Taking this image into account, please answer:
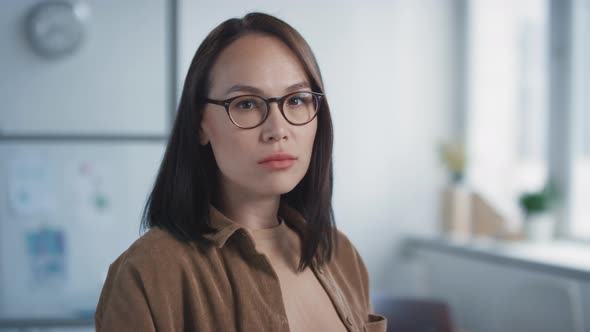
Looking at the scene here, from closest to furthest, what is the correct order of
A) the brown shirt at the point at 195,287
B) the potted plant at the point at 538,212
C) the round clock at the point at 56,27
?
the brown shirt at the point at 195,287 < the round clock at the point at 56,27 < the potted plant at the point at 538,212

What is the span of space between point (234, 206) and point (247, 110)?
16 centimetres

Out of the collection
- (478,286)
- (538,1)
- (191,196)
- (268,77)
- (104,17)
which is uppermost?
(538,1)

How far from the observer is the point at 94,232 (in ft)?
7.53

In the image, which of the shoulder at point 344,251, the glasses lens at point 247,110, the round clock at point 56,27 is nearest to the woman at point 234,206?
the glasses lens at point 247,110

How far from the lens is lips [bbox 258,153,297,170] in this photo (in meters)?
0.79

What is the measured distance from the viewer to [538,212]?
8.33 ft

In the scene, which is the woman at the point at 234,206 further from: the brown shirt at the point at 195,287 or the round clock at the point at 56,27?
the round clock at the point at 56,27

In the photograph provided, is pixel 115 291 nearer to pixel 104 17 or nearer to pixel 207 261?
pixel 207 261

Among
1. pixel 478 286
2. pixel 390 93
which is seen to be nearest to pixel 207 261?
pixel 478 286

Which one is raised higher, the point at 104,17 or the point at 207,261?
the point at 104,17

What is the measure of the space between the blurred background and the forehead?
1.44 m

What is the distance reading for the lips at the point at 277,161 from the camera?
2.61ft

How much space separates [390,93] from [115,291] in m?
2.55

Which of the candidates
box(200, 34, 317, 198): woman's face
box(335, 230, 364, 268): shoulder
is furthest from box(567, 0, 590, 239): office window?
box(200, 34, 317, 198): woman's face
